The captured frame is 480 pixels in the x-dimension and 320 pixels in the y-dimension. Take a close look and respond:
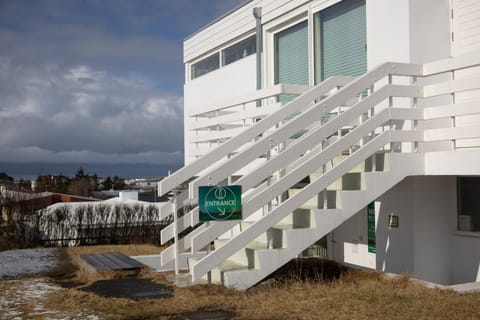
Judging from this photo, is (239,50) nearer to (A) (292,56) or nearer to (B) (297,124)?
(A) (292,56)

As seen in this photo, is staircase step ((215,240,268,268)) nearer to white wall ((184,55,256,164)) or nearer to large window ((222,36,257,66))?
white wall ((184,55,256,164))

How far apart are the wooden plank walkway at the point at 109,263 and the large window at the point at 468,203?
5330 millimetres

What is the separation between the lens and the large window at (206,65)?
58.1 feet

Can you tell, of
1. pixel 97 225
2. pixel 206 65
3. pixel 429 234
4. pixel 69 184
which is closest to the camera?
pixel 429 234

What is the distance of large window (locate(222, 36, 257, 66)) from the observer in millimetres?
15344

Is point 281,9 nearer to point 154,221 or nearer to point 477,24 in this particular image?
point 477,24

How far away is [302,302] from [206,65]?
41.2ft

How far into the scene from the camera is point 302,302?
22.5ft

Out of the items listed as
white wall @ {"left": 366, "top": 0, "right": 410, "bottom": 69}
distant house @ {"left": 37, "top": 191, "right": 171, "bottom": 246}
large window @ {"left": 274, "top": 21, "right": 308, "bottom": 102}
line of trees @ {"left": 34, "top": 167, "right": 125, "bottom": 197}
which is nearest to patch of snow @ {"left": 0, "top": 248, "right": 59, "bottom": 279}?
distant house @ {"left": 37, "top": 191, "right": 171, "bottom": 246}

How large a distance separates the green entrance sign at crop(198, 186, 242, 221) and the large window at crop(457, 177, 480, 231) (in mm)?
3914

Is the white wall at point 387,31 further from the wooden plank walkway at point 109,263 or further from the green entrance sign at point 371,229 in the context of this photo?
the wooden plank walkway at point 109,263

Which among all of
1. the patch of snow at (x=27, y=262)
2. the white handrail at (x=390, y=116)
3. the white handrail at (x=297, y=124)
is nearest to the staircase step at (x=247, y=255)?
the white handrail at (x=390, y=116)

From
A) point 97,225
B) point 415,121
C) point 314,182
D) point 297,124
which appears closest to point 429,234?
point 415,121

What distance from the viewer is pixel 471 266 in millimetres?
9383
